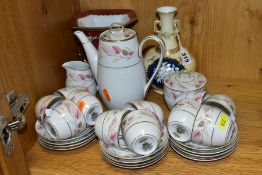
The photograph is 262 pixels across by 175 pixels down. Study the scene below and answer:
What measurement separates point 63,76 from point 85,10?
23cm

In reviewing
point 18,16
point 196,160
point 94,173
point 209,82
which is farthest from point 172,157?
point 18,16

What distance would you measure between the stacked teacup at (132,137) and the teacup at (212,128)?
8cm

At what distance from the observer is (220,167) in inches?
29.0

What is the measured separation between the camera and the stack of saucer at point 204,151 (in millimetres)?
739

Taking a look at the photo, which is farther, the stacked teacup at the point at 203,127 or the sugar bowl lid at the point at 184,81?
the sugar bowl lid at the point at 184,81

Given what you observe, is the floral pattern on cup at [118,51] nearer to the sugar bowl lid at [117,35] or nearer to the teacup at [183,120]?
the sugar bowl lid at [117,35]

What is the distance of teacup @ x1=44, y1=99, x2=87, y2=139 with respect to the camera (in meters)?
0.77

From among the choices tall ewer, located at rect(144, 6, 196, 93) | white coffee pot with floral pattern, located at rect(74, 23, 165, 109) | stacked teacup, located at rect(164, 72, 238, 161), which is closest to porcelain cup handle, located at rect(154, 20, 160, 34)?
tall ewer, located at rect(144, 6, 196, 93)

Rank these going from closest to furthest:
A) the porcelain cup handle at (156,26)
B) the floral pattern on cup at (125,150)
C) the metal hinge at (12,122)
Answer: the metal hinge at (12,122) → the floral pattern on cup at (125,150) → the porcelain cup handle at (156,26)

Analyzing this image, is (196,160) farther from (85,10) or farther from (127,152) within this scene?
(85,10)

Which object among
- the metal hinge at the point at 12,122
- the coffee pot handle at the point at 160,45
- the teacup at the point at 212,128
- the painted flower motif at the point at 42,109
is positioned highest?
the coffee pot handle at the point at 160,45

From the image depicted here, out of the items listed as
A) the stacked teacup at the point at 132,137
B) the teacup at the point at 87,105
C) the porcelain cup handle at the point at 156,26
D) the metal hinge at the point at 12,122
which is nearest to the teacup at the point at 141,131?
the stacked teacup at the point at 132,137

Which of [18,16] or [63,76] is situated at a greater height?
[18,16]

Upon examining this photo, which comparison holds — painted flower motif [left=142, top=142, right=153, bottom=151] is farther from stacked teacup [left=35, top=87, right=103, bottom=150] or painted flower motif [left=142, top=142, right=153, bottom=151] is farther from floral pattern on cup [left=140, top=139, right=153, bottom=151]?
stacked teacup [left=35, top=87, right=103, bottom=150]
